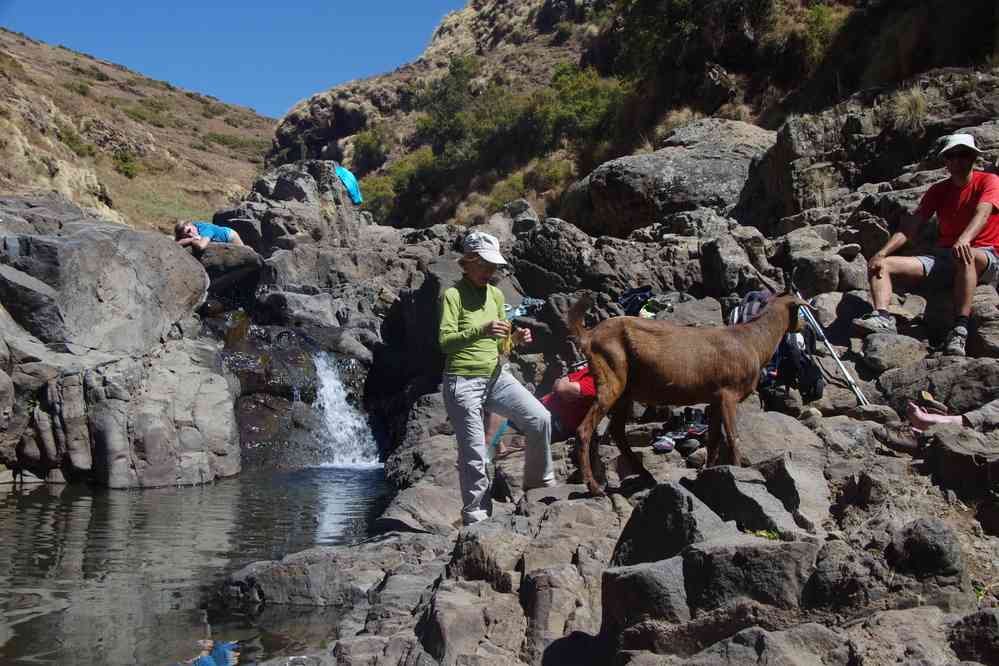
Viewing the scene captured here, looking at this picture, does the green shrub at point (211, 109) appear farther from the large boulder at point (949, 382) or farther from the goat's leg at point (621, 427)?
the goat's leg at point (621, 427)

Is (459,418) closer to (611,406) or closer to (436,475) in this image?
(611,406)

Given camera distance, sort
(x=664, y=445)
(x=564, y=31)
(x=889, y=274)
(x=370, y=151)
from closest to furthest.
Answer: (x=664, y=445) < (x=889, y=274) < (x=564, y=31) < (x=370, y=151)

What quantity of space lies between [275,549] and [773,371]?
17.7ft

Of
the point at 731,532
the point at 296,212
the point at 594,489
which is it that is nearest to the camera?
the point at 731,532

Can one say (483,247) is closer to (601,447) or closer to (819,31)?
(601,447)

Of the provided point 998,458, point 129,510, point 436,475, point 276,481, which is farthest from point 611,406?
point 276,481

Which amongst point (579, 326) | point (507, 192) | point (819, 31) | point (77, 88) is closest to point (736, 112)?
point (819, 31)

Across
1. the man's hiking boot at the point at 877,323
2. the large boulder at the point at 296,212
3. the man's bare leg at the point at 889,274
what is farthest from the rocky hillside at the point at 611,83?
the man's hiking boot at the point at 877,323

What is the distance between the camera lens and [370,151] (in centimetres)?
7269

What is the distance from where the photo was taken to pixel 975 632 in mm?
3457

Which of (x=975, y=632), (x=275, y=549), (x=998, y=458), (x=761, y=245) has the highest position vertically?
(x=761, y=245)

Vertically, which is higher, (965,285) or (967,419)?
(965,285)

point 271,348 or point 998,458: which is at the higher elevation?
point 271,348

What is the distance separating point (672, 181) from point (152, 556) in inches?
634
